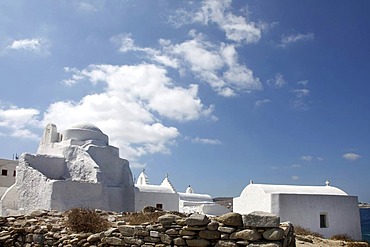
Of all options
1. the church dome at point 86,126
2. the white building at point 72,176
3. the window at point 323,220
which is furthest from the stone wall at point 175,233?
the church dome at point 86,126

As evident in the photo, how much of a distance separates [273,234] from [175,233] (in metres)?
1.83

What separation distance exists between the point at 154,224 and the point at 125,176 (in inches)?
698

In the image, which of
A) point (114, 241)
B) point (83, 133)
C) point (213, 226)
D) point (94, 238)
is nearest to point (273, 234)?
point (213, 226)

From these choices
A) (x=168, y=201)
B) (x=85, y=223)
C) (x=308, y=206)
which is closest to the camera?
(x=85, y=223)

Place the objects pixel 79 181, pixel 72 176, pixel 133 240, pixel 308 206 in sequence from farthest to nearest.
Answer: pixel 72 176
pixel 79 181
pixel 308 206
pixel 133 240

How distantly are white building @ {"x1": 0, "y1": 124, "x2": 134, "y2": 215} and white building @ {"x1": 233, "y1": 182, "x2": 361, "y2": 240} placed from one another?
8172 mm

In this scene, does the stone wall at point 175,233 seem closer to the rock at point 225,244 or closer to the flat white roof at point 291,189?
the rock at point 225,244

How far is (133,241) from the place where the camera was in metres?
6.94

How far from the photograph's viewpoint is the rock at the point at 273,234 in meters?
5.70

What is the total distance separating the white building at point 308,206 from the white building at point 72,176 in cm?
817

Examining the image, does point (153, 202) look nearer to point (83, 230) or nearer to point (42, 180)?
point (42, 180)

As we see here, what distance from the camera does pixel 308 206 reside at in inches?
750

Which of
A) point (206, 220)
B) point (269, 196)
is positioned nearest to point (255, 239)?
point (206, 220)

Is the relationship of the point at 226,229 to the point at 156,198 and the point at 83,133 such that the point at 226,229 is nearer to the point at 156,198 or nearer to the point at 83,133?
the point at 83,133
